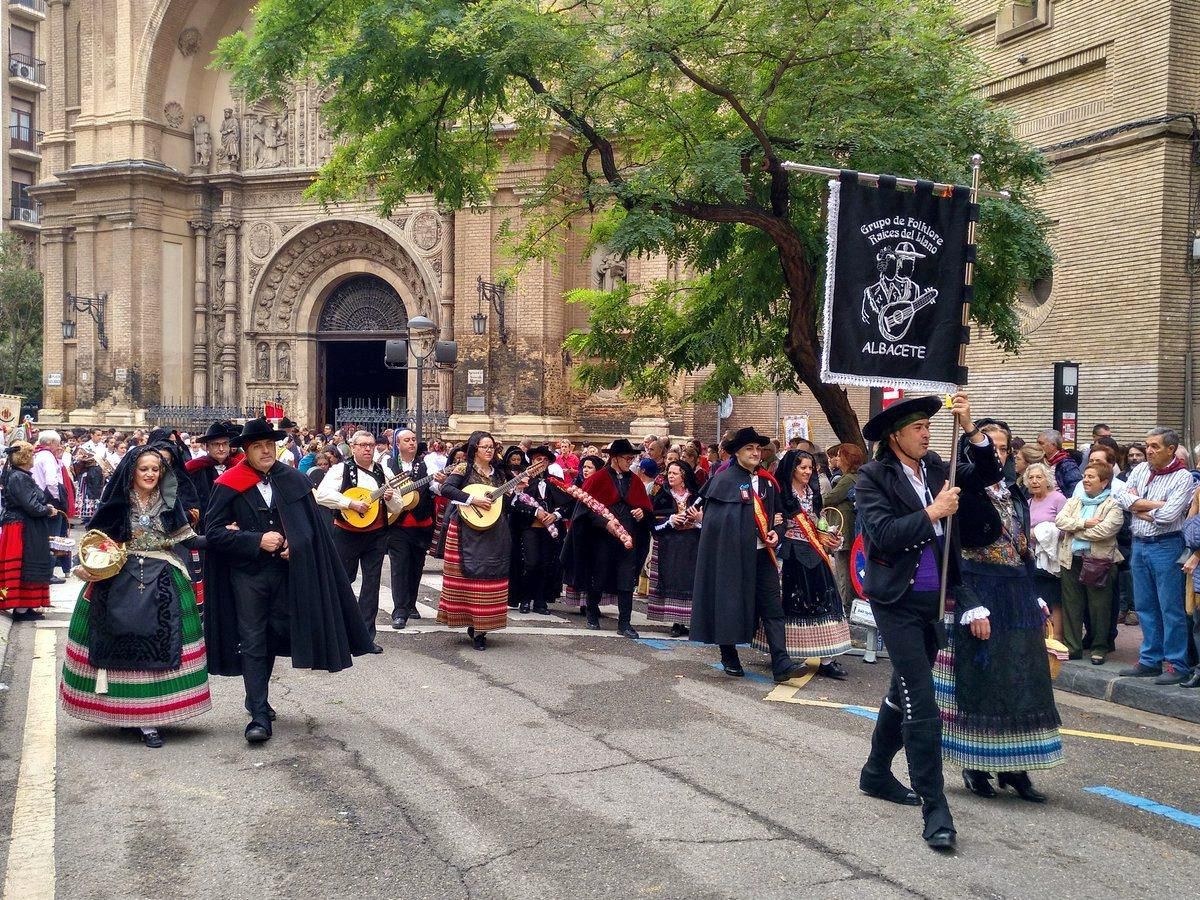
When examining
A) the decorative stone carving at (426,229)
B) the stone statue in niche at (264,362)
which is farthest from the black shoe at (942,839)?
the stone statue in niche at (264,362)

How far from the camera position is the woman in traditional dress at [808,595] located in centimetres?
935

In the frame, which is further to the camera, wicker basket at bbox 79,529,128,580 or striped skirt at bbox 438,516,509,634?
striped skirt at bbox 438,516,509,634

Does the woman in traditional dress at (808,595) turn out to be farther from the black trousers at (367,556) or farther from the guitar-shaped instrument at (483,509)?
the black trousers at (367,556)

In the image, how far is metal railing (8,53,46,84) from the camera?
52188 mm

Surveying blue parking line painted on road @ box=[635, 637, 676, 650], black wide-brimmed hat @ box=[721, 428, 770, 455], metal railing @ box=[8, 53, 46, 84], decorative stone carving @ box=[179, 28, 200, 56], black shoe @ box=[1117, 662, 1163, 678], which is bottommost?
blue parking line painted on road @ box=[635, 637, 676, 650]

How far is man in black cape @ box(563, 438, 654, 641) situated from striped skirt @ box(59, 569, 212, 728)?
5002mm

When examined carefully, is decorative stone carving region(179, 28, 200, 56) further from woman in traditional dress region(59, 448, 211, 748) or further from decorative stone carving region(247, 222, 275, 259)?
woman in traditional dress region(59, 448, 211, 748)

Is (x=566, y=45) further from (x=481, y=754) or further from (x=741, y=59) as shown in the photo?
(x=481, y=754)

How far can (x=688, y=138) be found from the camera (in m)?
12.8

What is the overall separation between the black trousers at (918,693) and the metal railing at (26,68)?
185 feet

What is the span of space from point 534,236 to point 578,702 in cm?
724

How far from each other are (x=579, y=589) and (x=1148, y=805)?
7.22 m

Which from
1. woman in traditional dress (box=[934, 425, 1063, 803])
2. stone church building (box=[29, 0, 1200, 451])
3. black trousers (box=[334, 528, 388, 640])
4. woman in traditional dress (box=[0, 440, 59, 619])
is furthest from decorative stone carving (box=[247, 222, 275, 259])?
woman in traditional dress (box=[934, 425, 1063, 803])

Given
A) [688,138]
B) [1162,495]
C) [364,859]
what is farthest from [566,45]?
[364,859]
